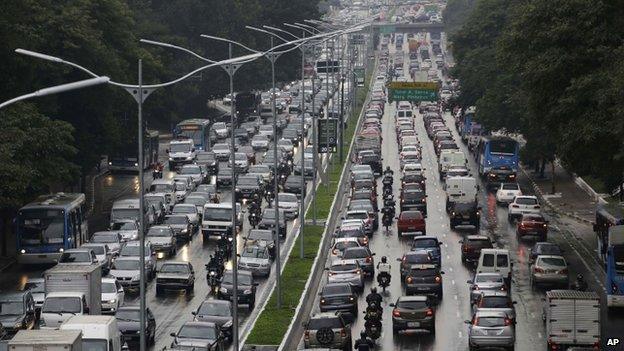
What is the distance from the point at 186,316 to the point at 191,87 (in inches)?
3035

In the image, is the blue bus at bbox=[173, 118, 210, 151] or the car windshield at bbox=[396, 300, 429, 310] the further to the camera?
the blue bus at bbox=[173, 118, 210, 151]

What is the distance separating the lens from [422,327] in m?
51.9

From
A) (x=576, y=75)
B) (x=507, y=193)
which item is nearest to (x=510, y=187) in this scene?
(x=507, y=193)

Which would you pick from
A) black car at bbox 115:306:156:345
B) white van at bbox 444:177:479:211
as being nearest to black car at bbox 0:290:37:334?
black car at bbox 115:306:156:345

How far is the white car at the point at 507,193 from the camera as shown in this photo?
89706mm

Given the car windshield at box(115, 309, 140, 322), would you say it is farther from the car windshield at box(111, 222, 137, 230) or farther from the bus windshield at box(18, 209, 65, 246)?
the car windshield at box(111, 222, 137, 230)

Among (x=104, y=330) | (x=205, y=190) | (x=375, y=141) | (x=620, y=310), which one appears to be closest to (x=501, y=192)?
(x=205, y=190)

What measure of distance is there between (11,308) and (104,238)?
16.9 metres

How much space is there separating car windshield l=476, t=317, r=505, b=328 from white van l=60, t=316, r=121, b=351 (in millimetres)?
11018

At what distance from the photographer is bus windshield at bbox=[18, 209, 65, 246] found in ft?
218

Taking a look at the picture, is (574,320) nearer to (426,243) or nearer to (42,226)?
(426,243)

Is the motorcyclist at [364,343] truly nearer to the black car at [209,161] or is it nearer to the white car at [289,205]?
the white car at [289,205]

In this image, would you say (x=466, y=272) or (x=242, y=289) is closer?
(x=242, y=289)

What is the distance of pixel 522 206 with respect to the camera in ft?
268
